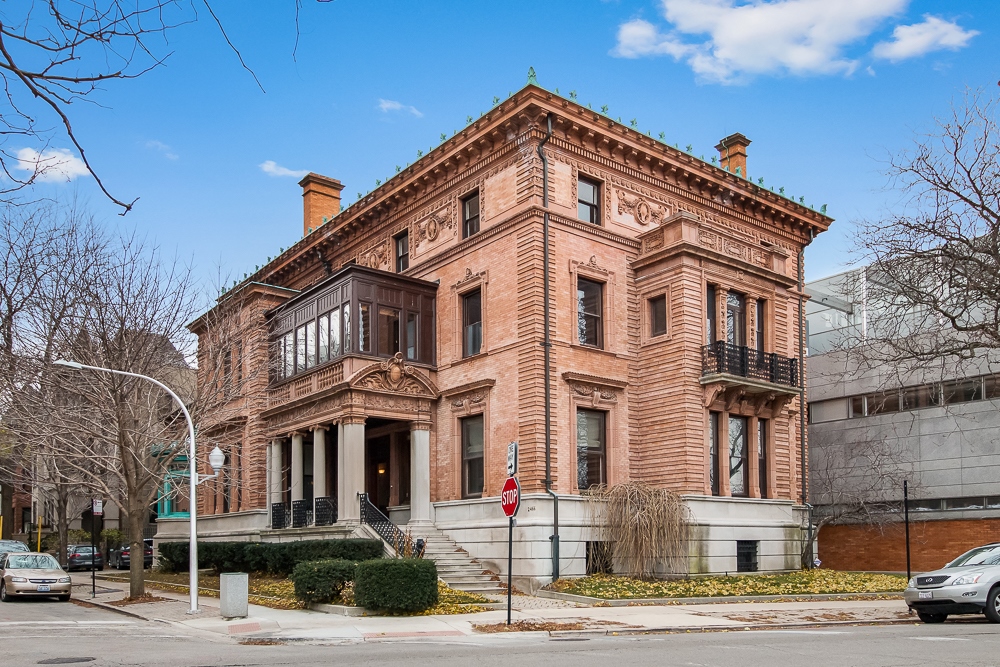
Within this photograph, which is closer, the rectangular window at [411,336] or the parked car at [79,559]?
A: the rectangular window at [411,336]

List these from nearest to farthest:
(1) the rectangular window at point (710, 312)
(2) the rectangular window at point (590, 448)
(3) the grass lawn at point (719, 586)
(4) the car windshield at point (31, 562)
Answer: (3) the grass lawn at point (719, 586), (2) the rectangular window at point (590, 448), (4) the car windshield at point (31, 562), (1) the rectangular window at point (710, 312)

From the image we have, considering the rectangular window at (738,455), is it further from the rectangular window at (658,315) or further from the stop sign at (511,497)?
the stop sign at (511,497)

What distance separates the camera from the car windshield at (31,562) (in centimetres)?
2803

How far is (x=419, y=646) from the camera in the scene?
14.9 meters

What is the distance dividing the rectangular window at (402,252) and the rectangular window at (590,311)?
6.90 meters

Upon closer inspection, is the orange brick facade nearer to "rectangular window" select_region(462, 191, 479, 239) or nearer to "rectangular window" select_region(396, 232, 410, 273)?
"rectangular window" select_region(462, 191, 479, 239)

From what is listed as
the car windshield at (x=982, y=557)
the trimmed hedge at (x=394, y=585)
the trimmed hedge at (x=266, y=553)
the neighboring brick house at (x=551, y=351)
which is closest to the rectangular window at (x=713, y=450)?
the neighboring brick house at (x=551, y=351)

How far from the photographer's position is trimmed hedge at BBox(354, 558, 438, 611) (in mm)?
19828

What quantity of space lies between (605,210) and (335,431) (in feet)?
42.3

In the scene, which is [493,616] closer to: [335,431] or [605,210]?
[605,210]

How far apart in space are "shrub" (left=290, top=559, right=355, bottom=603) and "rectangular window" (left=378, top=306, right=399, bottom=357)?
30.2 ft

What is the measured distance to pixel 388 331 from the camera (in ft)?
97.5

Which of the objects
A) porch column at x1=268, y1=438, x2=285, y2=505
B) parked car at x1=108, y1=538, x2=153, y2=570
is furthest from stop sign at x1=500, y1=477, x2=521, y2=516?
parked car at x1=108, y1=538, x2=153, y2=570

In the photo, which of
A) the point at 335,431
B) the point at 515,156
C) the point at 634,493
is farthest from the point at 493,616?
the point at 335,431
